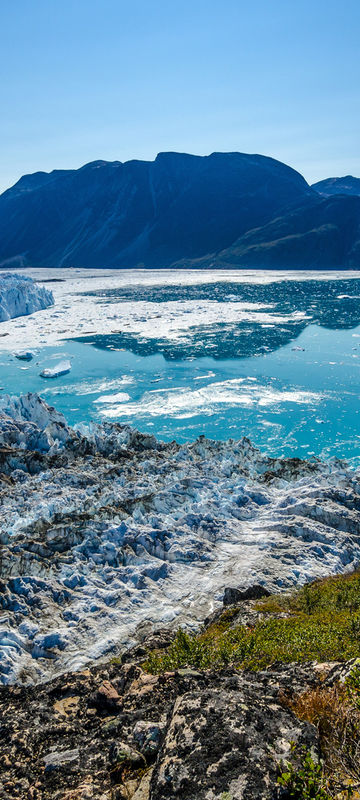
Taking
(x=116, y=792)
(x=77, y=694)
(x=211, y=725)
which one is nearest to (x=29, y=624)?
(x=77, y=694)

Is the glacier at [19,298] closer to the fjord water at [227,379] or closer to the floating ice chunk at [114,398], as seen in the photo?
the fjord water at [227,379]

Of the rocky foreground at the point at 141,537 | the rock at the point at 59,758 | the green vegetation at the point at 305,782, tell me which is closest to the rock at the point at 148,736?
the rock at the point at 59,758

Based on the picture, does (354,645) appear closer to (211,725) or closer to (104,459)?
(211,725)

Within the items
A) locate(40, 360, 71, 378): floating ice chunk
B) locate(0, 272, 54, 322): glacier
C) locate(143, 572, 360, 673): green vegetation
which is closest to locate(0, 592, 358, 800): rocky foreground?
locate(143, 572, 360, 673): green vegetation

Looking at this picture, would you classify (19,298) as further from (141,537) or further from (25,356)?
(141,537)

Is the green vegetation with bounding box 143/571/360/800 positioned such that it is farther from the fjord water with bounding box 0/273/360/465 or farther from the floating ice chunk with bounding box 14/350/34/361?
the floating ice chunk with bounding box 14/350/34/361

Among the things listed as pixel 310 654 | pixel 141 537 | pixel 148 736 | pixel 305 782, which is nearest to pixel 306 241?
pixel 141 537
